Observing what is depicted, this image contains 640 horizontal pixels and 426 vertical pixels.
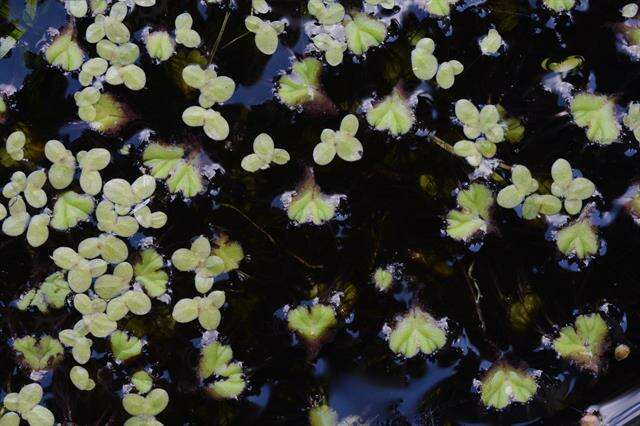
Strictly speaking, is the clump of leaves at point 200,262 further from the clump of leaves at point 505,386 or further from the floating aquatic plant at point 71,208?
the clump of leaves at point 505,386

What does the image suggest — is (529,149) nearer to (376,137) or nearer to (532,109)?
(532,109)

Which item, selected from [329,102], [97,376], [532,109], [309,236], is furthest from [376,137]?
[97,376]

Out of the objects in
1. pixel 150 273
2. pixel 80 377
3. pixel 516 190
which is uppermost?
pixel 516 190

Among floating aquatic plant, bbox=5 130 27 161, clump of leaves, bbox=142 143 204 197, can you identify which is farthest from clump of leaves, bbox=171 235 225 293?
floating aquatic plant, bbox=5 130 27 161

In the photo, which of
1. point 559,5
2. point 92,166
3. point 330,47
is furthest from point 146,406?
point 559,5

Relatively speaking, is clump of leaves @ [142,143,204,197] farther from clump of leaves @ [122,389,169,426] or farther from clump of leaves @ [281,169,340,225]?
clump of leaves @ [122,389,169,426]

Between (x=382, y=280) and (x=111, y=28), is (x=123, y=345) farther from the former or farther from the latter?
(x=111, y=28)

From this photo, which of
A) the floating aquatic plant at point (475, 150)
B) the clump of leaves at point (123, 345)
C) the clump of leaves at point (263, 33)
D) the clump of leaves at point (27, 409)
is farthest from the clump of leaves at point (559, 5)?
the clump of leaves at point (27, 409)
